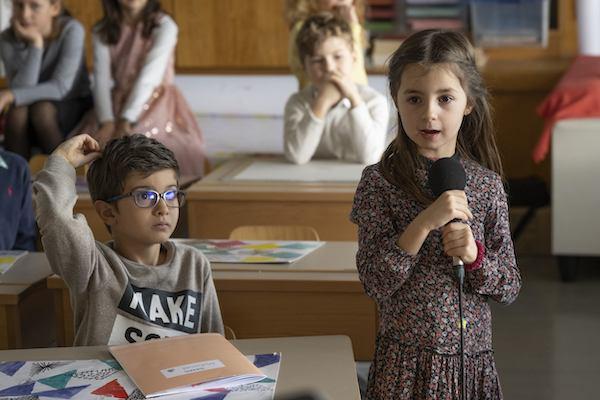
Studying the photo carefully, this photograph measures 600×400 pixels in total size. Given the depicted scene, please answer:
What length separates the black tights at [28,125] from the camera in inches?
183

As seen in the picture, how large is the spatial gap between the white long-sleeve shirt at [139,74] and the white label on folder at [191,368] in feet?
9.64

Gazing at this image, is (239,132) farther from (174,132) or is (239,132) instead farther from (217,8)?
(174,132)

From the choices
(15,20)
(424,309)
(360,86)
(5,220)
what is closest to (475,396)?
(424,309)

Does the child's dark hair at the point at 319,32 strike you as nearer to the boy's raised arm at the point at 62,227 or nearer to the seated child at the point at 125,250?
the seated child at the point at 125,250

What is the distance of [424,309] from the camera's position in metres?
1.95

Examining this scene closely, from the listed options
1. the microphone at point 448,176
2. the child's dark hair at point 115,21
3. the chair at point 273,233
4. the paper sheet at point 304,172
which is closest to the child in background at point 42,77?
the child's dark hair at point 115,21

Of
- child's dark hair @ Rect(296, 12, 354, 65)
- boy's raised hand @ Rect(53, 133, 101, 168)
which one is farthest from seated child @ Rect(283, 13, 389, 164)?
boy's raised hand @ Rect(53, 133, 101, 168)

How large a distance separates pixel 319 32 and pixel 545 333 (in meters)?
1.31

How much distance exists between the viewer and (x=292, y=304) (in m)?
2.34

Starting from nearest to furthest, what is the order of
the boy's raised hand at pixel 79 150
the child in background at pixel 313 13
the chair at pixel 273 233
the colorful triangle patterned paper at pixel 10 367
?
the colorful triangle patterned paper at pixel 10 367
the boy's raised hand at pixel 79 150
the chair at pixel 273 233
the child in background at pixel 313 13

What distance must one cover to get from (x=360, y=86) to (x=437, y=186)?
2.20 m

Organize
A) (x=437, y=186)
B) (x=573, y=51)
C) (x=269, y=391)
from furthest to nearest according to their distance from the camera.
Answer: (x=573, y=51) → (x=437, y=186) → (x=269, y=391)

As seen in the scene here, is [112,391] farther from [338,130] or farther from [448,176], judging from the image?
[338,130]

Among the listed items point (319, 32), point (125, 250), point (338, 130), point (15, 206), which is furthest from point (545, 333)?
point (125, 250)
